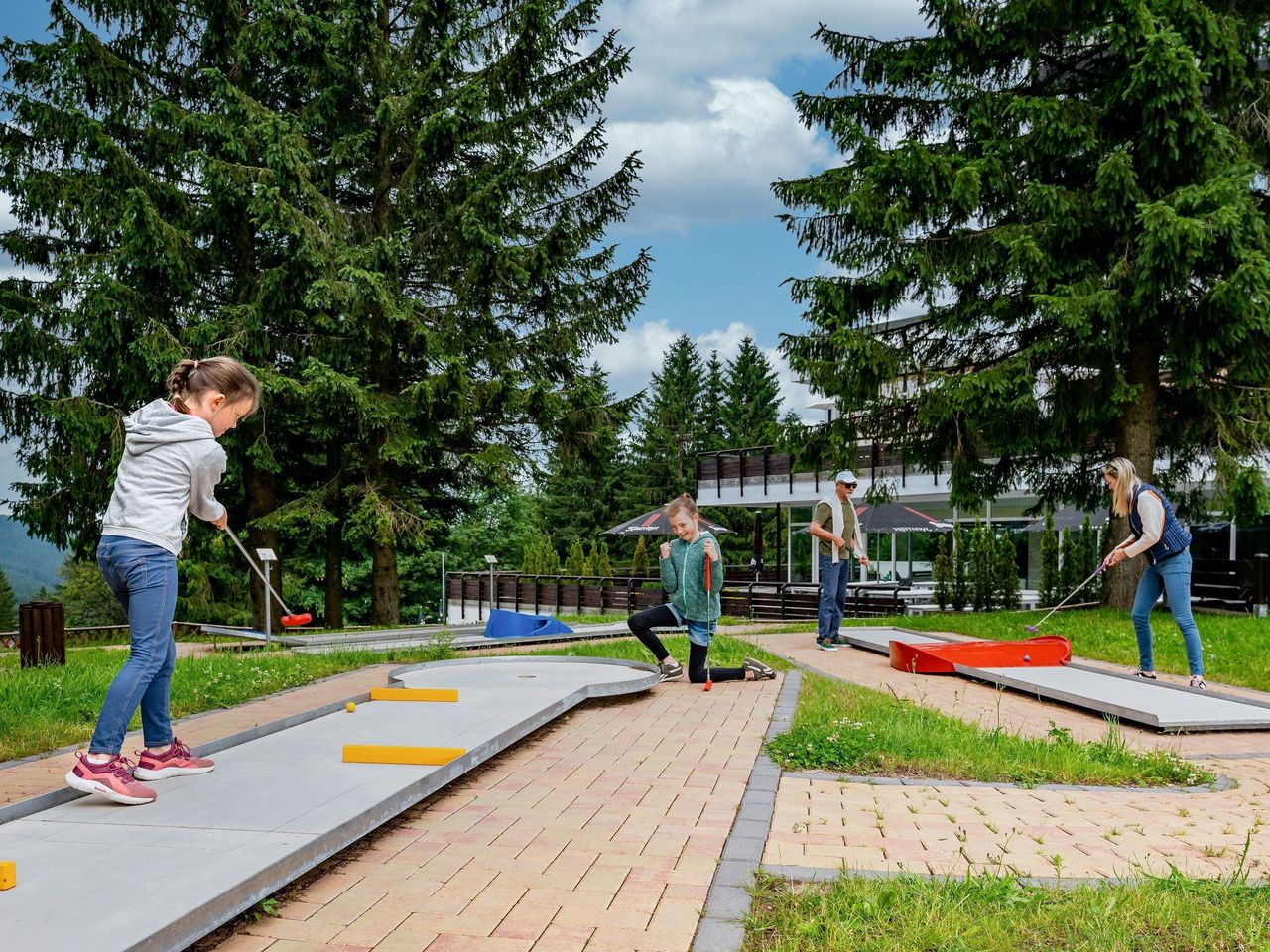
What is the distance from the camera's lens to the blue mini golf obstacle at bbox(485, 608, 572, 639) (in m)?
13.5

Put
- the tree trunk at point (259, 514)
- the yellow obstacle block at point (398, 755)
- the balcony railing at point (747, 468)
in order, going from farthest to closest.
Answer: the balcony railing at point (747, 468)
the tree trunk at point (259, 514)
the yellow obstacle block at point (398, 755)

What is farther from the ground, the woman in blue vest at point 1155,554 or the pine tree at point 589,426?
the pine tree at point 589,426

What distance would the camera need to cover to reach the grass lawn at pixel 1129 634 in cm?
893

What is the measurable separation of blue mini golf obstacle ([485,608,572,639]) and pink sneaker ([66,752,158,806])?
966cm

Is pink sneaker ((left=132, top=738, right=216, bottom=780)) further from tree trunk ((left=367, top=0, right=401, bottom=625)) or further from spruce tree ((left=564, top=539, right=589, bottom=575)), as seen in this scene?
spruce tree ((left=564, top=539, right=589, bottom=575))

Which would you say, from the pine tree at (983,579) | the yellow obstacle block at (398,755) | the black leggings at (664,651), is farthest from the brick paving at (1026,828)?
the pine tree at (983,579)

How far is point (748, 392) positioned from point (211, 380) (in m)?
54.6

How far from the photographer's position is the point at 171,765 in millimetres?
4145

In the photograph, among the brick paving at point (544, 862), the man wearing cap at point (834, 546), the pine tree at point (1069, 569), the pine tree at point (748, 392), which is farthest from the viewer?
the pine tree at point (748, 392)

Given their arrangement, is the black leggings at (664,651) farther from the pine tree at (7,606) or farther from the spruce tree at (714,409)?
the spruce tree at (714,409)

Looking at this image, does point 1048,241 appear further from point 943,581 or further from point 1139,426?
point 943,581

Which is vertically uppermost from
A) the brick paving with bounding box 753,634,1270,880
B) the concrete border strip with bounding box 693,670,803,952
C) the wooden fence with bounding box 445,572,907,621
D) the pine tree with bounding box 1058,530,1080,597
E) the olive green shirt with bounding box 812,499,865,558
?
the olive green shirt with bounding box 812,499,865,558

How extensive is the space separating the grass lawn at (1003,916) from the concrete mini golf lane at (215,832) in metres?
1.38

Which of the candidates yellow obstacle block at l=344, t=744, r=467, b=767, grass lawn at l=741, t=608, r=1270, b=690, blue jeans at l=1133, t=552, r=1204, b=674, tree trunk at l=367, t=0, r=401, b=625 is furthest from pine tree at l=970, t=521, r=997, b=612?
yellow obstacle block at l=344, t=744, r=467, b=767
